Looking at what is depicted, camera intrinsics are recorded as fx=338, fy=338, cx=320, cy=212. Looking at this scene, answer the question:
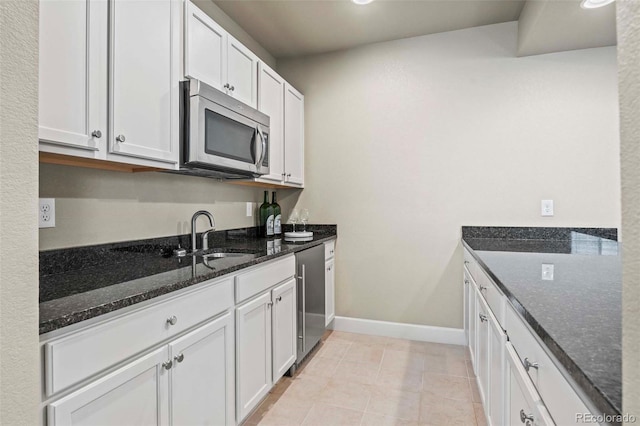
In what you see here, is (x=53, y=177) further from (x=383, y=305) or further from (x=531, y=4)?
(x=531, y=4)

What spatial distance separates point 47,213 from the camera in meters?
1.37

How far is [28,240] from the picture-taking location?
659 millimetres

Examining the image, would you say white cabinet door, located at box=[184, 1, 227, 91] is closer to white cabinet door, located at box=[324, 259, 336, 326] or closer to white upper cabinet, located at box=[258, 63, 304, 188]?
white upper cabinet, located at box=[258, 63, 304, 188]

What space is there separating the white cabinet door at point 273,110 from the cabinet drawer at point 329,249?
71cm

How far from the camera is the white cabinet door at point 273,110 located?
2.52 m

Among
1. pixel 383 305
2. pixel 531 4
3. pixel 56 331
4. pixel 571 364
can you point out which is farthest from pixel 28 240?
pixel 531 4

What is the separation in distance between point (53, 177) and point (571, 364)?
1.79 metres

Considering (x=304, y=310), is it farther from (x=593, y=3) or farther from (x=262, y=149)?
(x=593, y=3)

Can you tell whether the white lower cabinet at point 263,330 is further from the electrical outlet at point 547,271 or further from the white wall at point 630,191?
the white wall at point 630,191

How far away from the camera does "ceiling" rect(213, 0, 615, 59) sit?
2219 mm

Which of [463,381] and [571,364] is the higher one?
[571,364]

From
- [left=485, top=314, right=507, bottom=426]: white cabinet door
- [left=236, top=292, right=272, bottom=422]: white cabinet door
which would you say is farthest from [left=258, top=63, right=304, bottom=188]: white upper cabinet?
[left=485, top=314, right=507, bottom=426]: white cabinet door

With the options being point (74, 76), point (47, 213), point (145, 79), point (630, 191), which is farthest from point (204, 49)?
point (630, 191)

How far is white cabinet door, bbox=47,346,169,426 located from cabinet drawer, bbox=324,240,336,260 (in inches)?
73.1
